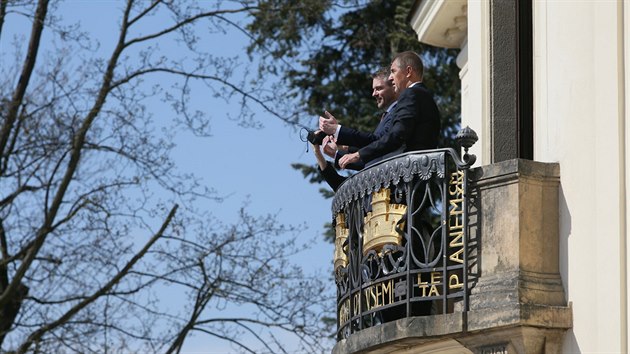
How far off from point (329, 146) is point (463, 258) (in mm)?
1651

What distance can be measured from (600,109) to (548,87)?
0.63 meters

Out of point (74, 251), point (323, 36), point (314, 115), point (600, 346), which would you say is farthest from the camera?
point (323, 36)

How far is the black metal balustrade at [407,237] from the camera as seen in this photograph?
12.0m

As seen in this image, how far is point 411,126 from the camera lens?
12.4 meters

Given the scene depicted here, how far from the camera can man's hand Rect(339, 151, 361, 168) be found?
12773mm

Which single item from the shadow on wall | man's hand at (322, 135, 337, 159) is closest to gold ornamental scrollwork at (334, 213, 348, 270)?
man's hand at (322, 135, 337, 159)

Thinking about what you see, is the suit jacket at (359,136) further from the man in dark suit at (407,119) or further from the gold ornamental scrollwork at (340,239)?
the gold ornamental scrollwork at (340,239)

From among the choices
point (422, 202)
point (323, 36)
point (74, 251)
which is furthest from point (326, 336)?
point (422, 202)

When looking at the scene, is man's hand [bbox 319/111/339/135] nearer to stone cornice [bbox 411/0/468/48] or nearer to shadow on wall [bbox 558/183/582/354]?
shadow on wall [bbox 558/183/582/354]

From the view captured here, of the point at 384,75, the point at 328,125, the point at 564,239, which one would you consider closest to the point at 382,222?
the point at 328,125

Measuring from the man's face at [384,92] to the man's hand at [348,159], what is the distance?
0.41 meters

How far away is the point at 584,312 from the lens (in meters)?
11.4

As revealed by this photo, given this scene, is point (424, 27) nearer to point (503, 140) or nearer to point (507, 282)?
point (503, 140)

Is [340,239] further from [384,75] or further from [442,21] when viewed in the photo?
[442,21]
